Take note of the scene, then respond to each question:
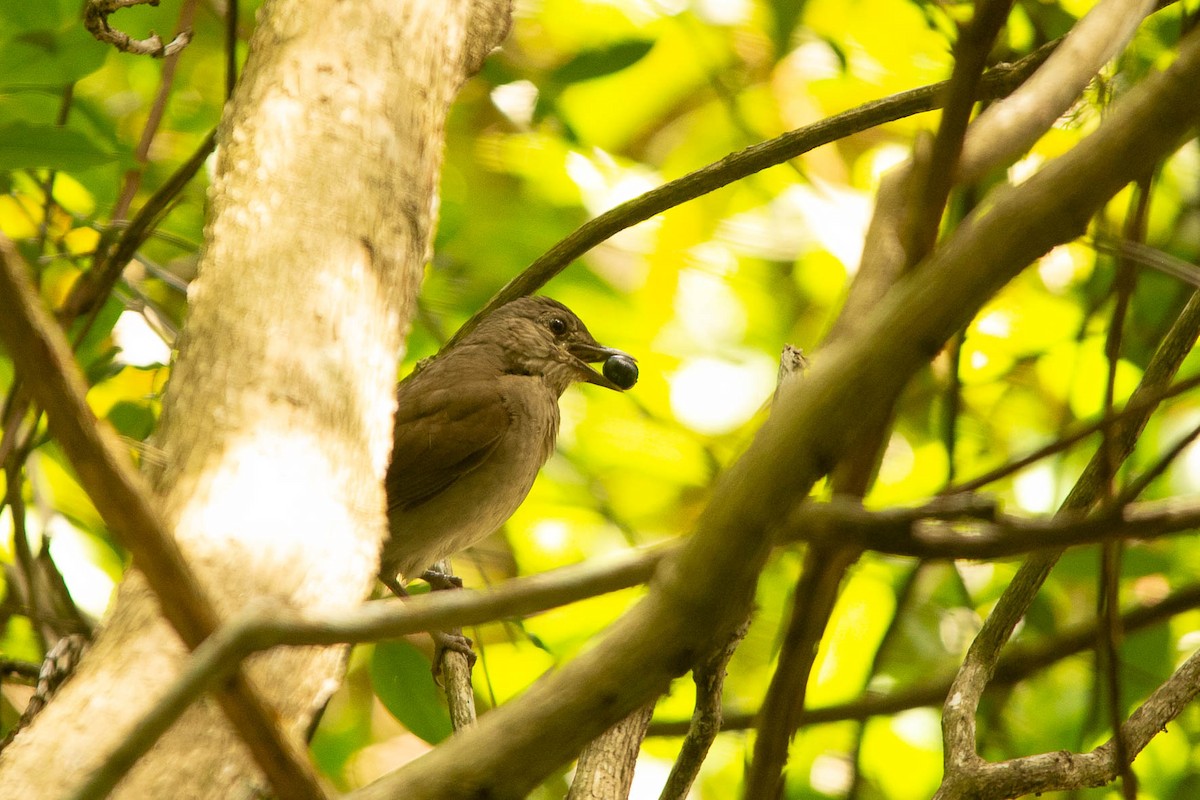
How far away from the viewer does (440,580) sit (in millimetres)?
4312

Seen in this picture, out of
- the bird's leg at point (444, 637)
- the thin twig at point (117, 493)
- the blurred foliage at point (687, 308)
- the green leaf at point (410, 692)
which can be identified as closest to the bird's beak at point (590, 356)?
the blurred foliage at point (687, 308)

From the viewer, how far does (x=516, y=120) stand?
5035 mm

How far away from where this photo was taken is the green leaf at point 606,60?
386 centimetres

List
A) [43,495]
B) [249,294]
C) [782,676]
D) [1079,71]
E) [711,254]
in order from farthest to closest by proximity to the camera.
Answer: [711,254] < [43,495] < [249,294] < [1079,71] < [782,676]

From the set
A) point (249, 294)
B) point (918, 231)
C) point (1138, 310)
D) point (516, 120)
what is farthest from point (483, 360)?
point (918, 231)

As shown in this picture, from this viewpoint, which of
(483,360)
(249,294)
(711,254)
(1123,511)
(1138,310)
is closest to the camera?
(1123,511)

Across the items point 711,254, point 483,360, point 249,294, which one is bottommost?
point 249,294

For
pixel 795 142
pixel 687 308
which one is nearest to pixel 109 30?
pixel 795 142

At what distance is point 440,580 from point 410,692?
4.18 ft

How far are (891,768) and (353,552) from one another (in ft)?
9.20

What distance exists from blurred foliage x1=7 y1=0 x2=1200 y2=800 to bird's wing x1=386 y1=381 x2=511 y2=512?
0.75ft

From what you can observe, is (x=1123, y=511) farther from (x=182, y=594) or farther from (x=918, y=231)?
(x=182, y=594)

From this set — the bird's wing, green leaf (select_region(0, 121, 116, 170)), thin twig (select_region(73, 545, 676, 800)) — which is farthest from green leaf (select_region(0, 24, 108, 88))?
thin twig (select_region(73, 545, 676, 800))

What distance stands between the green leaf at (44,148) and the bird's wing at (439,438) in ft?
4.93
